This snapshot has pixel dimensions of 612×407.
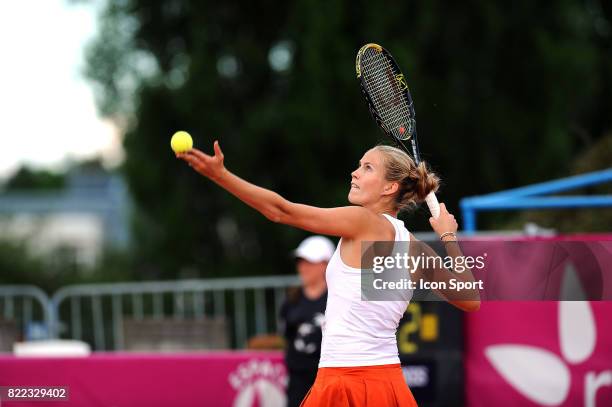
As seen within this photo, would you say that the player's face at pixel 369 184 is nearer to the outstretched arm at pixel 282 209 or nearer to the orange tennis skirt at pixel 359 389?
the outstretched arm at pixel 282 209

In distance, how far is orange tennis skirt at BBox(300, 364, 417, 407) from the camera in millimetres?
3826

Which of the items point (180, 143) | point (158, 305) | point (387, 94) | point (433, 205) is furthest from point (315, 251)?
point (158, 305)

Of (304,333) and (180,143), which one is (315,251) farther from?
(180,143)

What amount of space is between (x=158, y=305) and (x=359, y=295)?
6.02m

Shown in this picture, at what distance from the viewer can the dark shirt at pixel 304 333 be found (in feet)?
20.3

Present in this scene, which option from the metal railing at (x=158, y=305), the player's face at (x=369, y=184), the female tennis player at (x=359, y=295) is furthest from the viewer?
the metal railing at (x=158, y=305)

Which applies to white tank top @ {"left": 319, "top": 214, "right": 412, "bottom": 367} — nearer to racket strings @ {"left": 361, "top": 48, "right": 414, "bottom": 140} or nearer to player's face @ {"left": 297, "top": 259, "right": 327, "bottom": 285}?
racket strings @ {"left": 361, "top": 48, "right": 414, "bottom": 140}

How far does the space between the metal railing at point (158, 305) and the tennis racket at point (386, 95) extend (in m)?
4.58

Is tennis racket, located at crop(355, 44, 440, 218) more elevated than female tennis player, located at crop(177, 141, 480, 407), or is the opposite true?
tennis racket, located at crop(355, 44, 440, 218)

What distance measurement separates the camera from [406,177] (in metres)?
3.99

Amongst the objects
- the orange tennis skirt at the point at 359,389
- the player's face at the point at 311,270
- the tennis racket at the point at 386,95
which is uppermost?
the tennis racket at the point at 386,95

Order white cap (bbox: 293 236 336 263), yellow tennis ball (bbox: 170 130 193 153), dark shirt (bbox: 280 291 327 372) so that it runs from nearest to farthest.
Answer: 1. yellow tennis ball (bbox: 170 130 193 153)
2. dark shirt (bbox: 280 291 327 372)
3. white cap (bbox: 293 236 336 263)

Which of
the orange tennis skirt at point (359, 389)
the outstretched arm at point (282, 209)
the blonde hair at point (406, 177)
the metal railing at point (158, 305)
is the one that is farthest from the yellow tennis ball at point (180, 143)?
the metal railing at point (158, 305)
